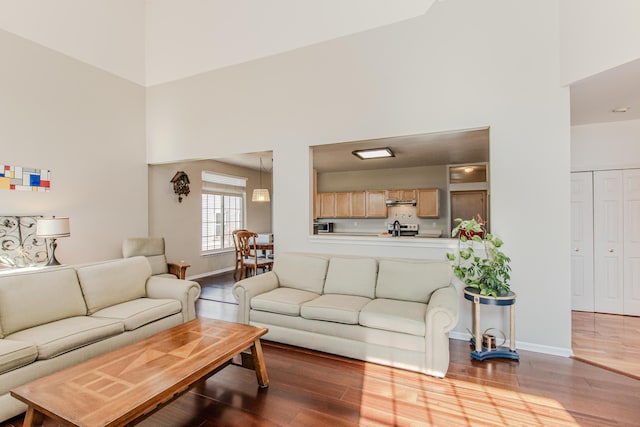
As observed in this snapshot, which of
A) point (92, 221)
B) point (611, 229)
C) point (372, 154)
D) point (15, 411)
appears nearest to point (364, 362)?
point (15, 411)

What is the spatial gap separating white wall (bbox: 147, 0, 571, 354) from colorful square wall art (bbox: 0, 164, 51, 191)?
7.96 feet

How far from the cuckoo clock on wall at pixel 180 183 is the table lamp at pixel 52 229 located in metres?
2.32

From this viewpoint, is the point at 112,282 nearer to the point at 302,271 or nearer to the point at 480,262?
the point at 302,271

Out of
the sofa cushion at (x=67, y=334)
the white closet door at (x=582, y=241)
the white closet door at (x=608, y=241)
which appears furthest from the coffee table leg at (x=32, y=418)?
the white closet door at (x=608, y=241)

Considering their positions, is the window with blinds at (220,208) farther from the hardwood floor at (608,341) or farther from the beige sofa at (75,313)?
the hardwood floor at (608,341)

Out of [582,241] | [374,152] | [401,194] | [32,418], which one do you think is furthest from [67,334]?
[401,194]

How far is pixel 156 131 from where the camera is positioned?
17.4ft

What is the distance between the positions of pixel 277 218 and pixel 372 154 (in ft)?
7.06

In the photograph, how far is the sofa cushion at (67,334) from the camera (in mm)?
2145

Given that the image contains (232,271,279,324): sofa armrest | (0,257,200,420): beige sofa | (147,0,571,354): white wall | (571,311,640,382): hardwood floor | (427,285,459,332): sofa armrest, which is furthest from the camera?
(232,271,279,324): sofa armrest

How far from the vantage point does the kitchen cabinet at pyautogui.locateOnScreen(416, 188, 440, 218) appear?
7051mm

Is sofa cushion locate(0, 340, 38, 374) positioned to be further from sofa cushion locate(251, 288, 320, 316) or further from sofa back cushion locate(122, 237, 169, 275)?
sofa back cushion locate(122, 237, 169, 275)

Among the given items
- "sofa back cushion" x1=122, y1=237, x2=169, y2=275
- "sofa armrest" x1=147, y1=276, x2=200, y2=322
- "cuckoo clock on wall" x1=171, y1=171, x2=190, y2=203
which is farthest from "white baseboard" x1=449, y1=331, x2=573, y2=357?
"cuckoo clock on wall" x1=171, y1=171, x2=190, y2=203

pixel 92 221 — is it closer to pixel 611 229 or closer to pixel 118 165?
pixel 118 165
